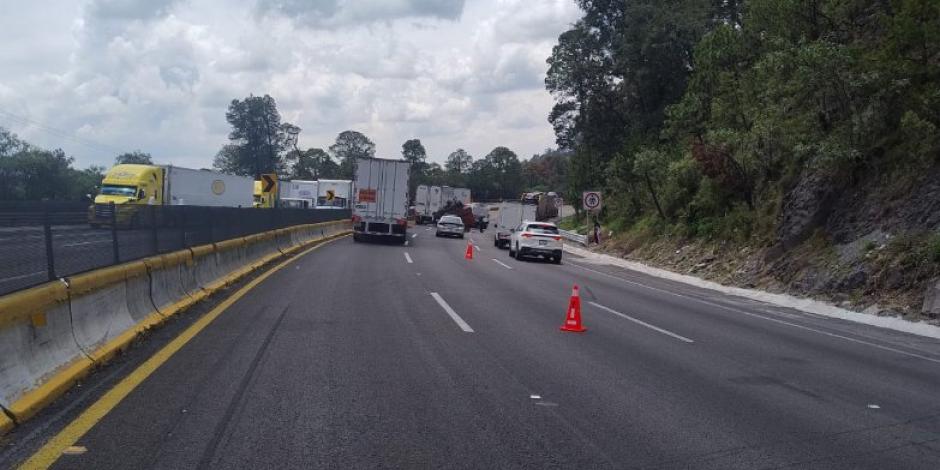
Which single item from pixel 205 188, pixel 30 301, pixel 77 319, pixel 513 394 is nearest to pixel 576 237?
pixel 205 188

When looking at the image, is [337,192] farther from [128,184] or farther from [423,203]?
[128,184]

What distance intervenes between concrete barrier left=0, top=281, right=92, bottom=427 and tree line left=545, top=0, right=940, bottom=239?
18783mm

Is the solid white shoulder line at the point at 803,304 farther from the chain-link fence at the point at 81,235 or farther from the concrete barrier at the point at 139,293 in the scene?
the chain-link fence at the point at 81,235

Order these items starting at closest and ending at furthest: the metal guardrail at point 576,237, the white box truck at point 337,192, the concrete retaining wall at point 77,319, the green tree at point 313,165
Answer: the concrete retaining wall at point 77,319 → the metal guardrail at point 576,237 → the white box truck at point 337,192 → the green tree at point 313,165

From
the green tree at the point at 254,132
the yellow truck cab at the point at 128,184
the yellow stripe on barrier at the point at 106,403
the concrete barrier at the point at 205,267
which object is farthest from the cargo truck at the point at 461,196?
the yellow stripe on barrier at the point at 106,403

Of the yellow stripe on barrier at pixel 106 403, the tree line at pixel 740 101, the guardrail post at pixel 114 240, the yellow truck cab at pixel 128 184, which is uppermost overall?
the tree line at pixel 740 101

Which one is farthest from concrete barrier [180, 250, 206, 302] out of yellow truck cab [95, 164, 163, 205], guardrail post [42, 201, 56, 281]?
yellow truck cab [95, 164, 163, 205]

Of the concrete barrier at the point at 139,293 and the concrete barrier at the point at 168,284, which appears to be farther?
the concrete barrier at the point at 168,284

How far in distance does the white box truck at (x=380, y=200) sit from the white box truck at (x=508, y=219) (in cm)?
591

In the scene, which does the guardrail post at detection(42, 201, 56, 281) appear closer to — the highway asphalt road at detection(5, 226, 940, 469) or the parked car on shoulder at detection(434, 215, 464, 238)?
the highway asphalt road at detection(5, 226, 940, 469)

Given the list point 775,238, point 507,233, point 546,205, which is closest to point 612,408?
point 775,238

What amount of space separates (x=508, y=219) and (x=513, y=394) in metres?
36.5

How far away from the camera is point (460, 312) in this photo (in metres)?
14.5

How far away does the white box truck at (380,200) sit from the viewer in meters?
38.6
